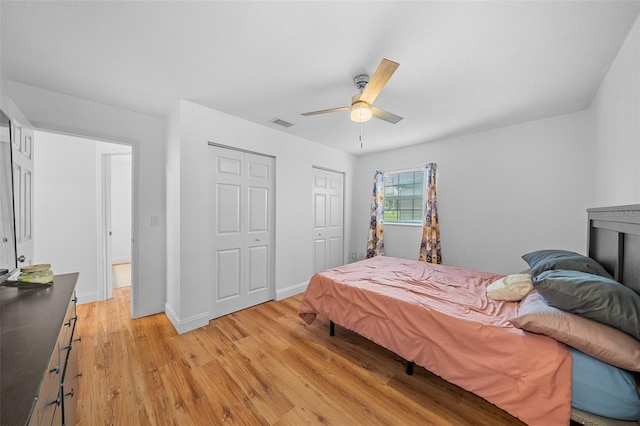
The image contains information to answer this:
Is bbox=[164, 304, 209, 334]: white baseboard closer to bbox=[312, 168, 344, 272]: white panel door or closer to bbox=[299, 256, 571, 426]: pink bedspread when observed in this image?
bbox=[299, 256, 571, 426]: pink bedspread

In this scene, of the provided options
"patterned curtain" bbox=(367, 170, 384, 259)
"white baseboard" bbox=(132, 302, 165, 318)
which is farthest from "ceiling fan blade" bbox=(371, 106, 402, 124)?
"white baseboard" bbox=(132, 302, 165, 318)

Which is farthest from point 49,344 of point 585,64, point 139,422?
point 585,64

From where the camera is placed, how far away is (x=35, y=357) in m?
0.81

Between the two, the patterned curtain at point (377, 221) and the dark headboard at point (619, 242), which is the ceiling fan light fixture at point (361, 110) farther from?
the patterned curtain at point (377, 221)

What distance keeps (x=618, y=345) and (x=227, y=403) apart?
223 cm

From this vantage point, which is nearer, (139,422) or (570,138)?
(139,422)

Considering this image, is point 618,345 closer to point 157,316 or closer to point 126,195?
point 157,316

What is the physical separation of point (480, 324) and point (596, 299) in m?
0.56

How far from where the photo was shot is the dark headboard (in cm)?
136

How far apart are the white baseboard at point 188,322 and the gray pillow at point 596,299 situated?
9.92ft

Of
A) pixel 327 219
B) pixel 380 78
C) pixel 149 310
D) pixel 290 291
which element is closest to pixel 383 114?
pixel 380 78

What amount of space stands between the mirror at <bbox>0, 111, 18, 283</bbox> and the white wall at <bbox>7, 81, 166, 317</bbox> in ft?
2.66

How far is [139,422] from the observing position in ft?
4.67

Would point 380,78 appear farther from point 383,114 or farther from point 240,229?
point 240,229
